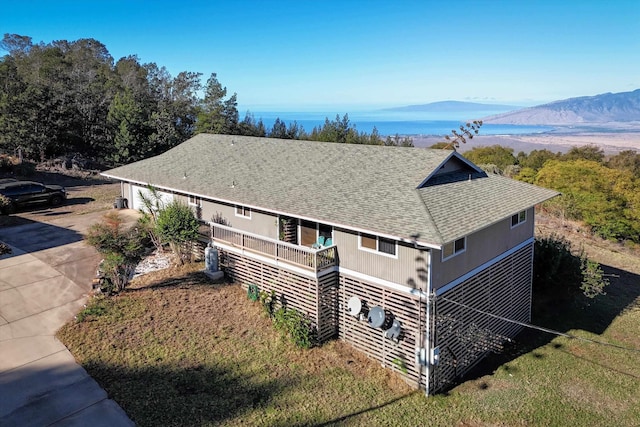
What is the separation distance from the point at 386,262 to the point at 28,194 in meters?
23.1

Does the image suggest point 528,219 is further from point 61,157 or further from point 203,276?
point 61,157

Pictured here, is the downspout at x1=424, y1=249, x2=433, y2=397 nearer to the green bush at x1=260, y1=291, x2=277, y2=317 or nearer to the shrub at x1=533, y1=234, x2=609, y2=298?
the green bush at x1=260, y1=291, x2=277, y2=317

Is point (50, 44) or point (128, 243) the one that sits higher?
point (50, 44)

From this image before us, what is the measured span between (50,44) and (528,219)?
89933 mm

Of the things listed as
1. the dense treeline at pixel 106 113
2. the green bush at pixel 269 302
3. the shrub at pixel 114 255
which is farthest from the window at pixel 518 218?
the dense treeline at pixel 106 113

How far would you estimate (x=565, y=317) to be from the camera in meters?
18.5

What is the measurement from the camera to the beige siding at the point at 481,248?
12550 millimetres

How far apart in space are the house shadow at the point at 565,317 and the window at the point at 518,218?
13.7ft

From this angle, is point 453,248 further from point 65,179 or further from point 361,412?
point 65,179

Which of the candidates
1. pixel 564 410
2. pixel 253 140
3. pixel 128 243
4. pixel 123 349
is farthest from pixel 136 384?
pixel 253 140

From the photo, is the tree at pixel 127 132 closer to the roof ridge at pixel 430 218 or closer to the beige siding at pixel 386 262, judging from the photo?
the beige siding at pixel 386 262

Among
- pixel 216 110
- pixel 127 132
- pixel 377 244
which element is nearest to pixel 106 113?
pixel 127 132

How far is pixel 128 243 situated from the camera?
15.9 m

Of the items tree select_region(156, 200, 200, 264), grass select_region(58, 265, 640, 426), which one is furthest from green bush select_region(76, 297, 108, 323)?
tree select_region(156, 200, 200, 264)
